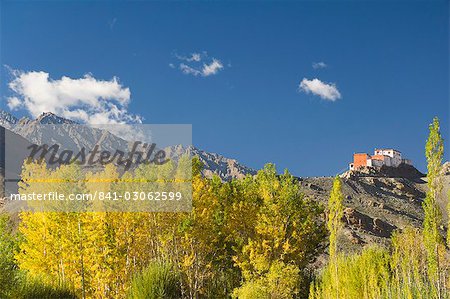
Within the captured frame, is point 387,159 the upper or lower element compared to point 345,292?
upper

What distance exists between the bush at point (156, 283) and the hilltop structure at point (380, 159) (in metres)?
106

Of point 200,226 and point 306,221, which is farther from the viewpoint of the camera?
point 306,221

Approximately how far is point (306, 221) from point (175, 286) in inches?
337

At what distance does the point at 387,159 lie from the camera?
5098 inches

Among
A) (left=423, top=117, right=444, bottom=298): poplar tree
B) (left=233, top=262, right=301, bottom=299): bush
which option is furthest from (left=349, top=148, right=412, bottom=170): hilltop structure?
(left=423, top=117, right=444, bottom=298): poplar tree

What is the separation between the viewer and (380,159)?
12756 cm

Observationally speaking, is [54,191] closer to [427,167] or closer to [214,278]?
[214,278]

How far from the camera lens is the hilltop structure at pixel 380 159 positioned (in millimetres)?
125125

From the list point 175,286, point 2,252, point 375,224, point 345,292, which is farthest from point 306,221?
point 375,224

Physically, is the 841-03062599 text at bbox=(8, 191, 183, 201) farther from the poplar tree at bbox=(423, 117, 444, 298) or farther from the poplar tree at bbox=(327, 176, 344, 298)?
the poplar tree at bbox=(423, 117, 444, 298)

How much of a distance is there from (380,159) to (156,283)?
114m

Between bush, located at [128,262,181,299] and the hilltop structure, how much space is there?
4168 inches

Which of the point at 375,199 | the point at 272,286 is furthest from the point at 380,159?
the point at 272,286

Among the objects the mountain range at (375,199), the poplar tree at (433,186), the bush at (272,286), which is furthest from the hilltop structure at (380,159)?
the poplar tree at (433,186)
